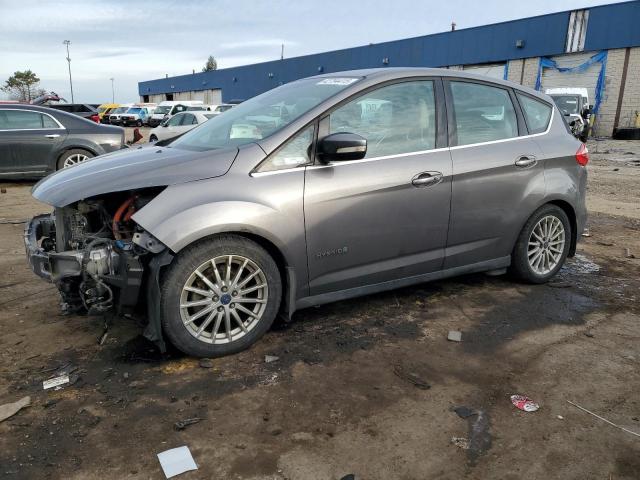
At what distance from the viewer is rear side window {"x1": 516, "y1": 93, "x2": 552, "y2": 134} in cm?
452

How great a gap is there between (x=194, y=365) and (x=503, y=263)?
9.03 ft

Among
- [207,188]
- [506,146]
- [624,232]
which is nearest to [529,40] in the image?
[624,232]

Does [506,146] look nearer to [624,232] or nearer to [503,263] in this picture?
[503,263]

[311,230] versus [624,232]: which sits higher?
[311,230]

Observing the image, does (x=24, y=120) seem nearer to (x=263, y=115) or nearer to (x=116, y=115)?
(x=263, y=115)

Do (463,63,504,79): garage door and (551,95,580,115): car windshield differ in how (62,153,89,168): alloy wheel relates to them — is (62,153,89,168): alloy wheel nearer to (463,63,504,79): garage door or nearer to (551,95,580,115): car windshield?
(551,95,580,115): car windshield

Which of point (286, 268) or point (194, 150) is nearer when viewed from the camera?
point (286, 268)

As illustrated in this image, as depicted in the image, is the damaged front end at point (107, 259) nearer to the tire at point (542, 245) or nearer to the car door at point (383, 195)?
the car door at point (383, 195)

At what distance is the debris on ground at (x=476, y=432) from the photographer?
2.45m

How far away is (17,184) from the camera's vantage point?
1093 centimetres

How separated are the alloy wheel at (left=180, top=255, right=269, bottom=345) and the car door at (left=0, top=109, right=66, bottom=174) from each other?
8.14 m

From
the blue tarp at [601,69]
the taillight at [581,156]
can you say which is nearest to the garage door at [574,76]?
the blue tarp at [601,69]

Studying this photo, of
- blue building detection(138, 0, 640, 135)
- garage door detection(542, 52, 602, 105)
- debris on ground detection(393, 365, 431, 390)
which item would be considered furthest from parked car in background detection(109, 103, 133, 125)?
debris on ground detection(393, 365, 431, 390)

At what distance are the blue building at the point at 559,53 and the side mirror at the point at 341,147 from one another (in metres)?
25.4
